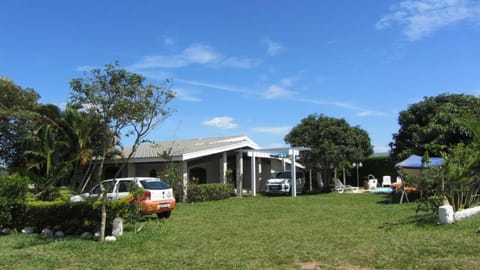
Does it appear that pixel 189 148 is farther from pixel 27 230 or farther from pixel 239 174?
pixel 27 230

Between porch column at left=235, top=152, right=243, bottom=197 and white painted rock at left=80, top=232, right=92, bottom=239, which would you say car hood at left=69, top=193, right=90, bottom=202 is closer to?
white painted rock at left=80, top=232, right=92, bottom=239

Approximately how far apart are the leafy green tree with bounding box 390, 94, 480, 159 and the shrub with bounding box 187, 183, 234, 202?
1049 cm

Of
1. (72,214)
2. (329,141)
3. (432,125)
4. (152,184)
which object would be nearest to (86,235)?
(72,214)

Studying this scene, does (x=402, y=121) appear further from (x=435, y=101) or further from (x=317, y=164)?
(x=317, y=164)

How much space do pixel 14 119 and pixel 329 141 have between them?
17.5m

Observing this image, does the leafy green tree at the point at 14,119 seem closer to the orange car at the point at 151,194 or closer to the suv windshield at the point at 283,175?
the orange car at the point at 151,194

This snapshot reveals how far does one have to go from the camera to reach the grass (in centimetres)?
751

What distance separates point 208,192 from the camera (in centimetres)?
2356

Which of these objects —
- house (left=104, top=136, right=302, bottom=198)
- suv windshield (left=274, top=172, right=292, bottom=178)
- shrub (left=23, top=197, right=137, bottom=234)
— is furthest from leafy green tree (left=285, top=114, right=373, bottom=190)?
shrub (left=23, top=197, right=137, bottom=234)

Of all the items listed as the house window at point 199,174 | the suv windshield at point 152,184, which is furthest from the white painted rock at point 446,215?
the house window at point 199,174

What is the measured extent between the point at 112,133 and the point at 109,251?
911cm

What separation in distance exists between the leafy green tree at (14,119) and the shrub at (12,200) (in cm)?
998

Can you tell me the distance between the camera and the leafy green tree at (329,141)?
27000 millimetres

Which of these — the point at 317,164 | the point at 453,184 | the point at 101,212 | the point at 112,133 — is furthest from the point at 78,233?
the point at 317,164
